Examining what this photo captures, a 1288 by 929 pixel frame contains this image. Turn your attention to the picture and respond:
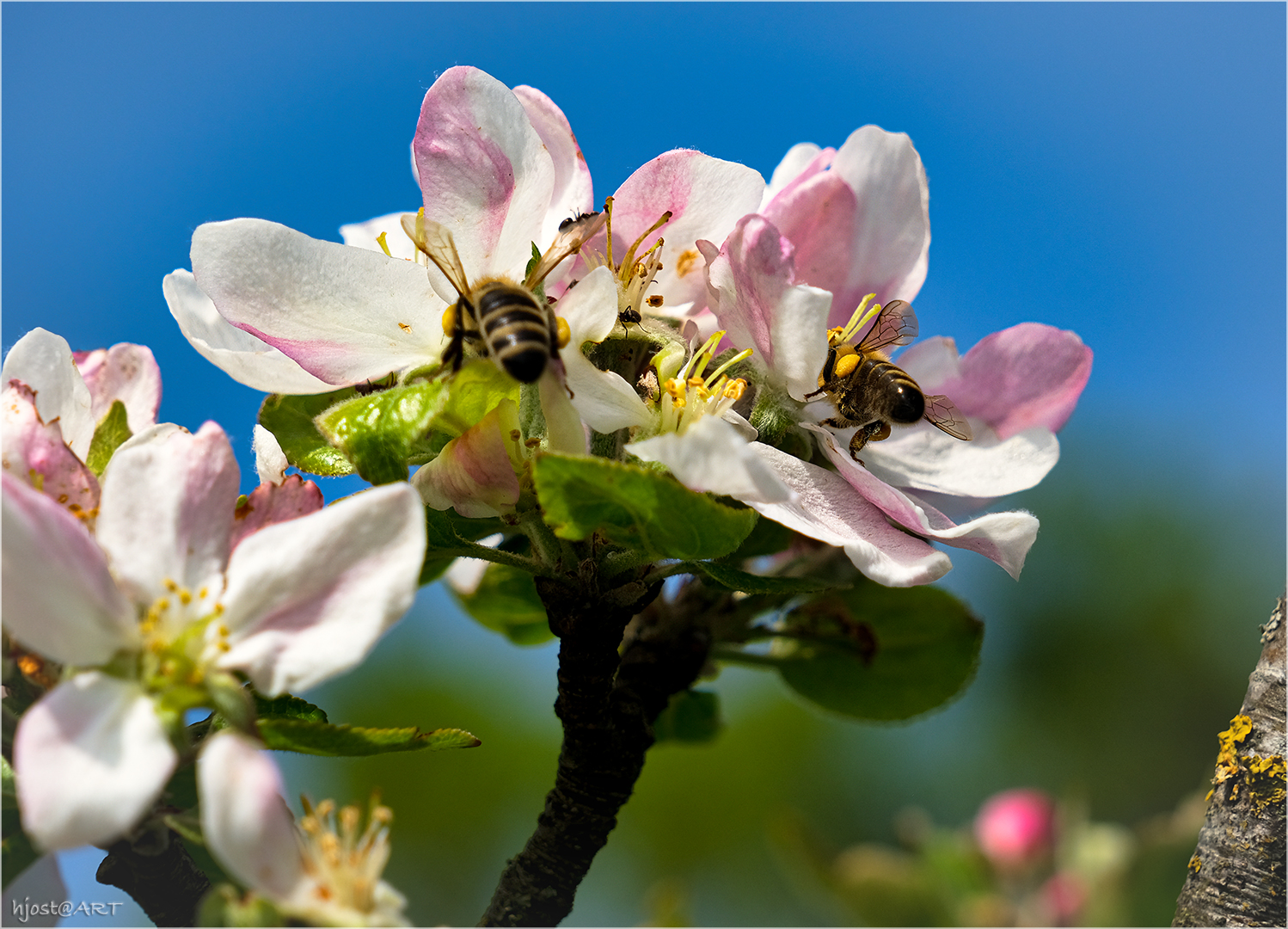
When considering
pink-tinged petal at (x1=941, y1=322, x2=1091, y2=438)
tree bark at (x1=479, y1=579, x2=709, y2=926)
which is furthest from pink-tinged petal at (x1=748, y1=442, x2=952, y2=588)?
pink-tinged petal at (x1=941, y1=322, x2=1091, y2=438)

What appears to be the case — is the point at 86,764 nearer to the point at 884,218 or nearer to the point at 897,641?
the point at 884,218

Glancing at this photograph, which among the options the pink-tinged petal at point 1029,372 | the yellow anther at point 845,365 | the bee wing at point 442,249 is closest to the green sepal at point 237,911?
the bee wing at point 442,249

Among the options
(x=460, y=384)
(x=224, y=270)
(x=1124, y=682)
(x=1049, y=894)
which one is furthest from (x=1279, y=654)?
(x=1124, y=682)

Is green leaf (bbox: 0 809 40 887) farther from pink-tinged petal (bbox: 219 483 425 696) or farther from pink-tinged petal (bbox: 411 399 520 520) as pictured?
pink-tinged petal (bbox: 411 399 520 520)

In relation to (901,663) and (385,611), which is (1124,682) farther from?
(385,611)

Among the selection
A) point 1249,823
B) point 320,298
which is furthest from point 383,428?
point 1249,823

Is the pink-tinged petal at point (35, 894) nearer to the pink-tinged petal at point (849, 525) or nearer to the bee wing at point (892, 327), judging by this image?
the pink-tinged petal at point (849, 525)
